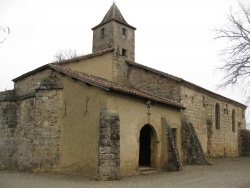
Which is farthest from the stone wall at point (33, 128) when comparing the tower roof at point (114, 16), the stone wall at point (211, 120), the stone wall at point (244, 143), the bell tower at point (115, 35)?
the stone wall at point (244, 143)

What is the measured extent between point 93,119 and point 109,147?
4.72ft

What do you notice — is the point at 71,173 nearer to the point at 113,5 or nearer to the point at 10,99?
the point at 10,99

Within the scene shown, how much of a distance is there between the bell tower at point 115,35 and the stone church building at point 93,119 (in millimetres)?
3597

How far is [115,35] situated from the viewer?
73.8 feet

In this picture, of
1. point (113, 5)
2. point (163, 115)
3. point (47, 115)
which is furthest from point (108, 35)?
point (47, 115)

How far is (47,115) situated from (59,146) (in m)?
1.47

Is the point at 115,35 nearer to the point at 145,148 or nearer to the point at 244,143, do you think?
the point at 145,148

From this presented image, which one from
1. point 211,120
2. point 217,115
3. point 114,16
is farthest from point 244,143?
point 114,16

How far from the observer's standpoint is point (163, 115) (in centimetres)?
1499

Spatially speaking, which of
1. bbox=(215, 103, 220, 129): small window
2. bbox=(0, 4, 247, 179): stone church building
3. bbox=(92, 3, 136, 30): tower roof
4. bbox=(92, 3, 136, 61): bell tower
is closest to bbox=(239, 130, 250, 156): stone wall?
bbox=(215, 103, 220, 129): small window

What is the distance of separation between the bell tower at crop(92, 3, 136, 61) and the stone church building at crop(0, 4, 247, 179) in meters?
3.60

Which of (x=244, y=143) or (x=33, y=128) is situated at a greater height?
(x=33, y=128)

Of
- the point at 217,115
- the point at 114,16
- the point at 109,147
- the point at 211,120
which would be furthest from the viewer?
the point at 114,16

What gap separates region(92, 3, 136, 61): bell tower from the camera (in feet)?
73.9
